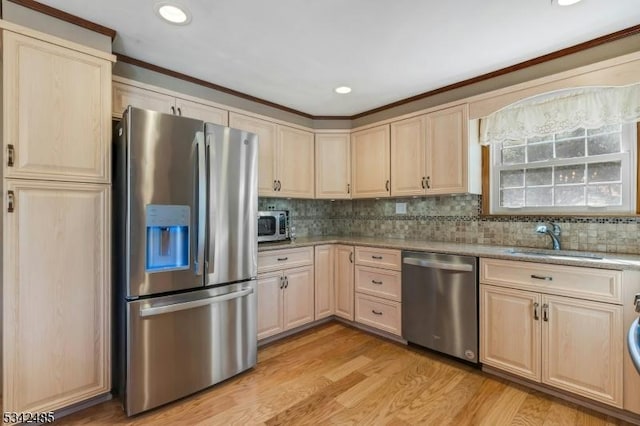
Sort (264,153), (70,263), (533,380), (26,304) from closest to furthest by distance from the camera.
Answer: (26,304), (70,263), (533,380), (264,153)

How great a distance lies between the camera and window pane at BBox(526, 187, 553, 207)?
2.46 meters

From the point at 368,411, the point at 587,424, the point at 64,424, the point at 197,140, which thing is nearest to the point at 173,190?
the point at 197,140

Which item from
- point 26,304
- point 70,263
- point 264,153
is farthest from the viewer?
point 264,153

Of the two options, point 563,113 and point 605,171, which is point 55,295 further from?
point 605,171

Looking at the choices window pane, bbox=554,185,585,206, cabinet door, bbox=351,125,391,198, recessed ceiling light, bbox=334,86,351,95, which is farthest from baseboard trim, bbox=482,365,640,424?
recessed ceiling light, bbox=334,86,351,95

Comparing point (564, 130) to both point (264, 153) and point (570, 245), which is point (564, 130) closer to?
point (570, 245)

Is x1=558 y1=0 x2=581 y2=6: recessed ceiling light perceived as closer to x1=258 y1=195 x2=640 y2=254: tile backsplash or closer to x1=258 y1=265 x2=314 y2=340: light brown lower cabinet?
x1=258 y1=195 x2=640 y2=254: tile backsplash

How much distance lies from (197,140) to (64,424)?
181 cm

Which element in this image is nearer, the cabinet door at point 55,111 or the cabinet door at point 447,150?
the cabinet door at point 55,111

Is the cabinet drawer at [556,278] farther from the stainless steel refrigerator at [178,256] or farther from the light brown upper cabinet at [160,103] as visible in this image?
the light brown upper cabinet at [160,103]

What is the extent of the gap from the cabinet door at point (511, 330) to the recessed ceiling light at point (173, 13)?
2645 mm

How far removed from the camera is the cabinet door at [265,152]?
293cm

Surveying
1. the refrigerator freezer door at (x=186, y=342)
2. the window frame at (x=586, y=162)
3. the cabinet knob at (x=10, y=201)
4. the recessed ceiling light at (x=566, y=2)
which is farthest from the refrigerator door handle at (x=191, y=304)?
the recessed ceiling light at (x=566, y=2)

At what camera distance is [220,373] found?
6.81ft
